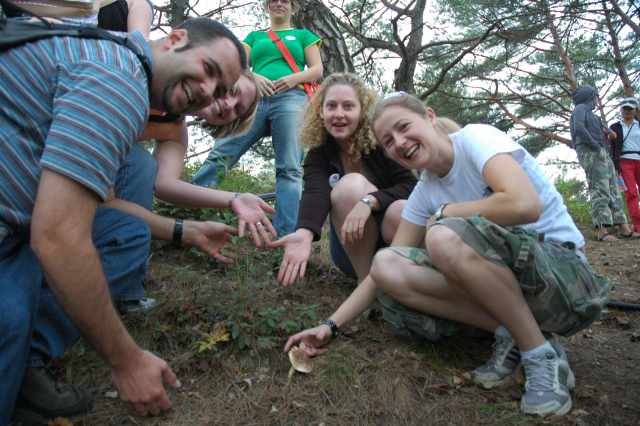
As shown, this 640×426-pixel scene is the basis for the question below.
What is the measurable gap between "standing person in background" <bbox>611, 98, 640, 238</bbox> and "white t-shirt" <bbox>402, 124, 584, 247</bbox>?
5990 millimetres

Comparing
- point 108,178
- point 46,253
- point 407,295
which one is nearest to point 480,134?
point 407,295

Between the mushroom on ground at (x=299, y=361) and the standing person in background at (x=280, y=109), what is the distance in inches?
53.7

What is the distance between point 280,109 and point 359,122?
96 cm

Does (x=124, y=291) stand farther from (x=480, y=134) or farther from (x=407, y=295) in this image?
(x=480, y=134)

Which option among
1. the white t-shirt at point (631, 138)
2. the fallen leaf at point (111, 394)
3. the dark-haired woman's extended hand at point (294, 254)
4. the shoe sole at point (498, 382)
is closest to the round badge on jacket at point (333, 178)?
the dark-haired woman's extended hand at point (294, 254)

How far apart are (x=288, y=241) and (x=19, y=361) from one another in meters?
1.30

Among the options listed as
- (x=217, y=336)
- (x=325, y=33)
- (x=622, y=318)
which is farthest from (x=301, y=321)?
(x=325, y=33)

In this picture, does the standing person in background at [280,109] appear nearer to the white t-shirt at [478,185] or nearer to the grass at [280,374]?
the grass at [280,374]

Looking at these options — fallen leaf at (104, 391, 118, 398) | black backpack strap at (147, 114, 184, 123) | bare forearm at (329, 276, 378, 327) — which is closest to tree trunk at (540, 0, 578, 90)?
bare forearm at (329, 276, 378, 327)

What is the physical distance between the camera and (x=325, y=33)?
441 cm

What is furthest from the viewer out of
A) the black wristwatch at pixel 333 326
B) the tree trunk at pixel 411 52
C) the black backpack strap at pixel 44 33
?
the tree trunk at pixel 411 52

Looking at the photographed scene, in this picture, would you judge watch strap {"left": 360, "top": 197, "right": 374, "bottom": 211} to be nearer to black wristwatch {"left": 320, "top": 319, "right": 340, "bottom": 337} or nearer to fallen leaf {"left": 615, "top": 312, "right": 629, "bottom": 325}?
black wristwatch {"left": 320, "top": 319, "right": 340, "bottom": 337}

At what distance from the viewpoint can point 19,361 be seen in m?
1.31

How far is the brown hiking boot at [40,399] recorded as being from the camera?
1.42 metres
